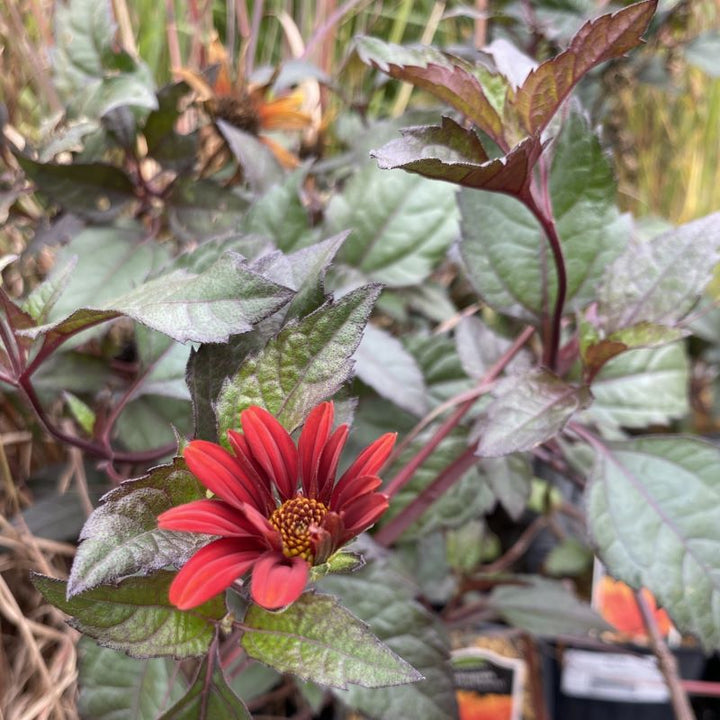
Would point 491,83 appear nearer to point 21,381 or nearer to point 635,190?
point 21,381

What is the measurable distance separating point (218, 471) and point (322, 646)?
0.29 ft

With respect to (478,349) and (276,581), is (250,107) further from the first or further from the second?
(276,581)

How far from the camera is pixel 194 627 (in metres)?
0.37

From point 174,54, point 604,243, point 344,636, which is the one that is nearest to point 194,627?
point 344,636

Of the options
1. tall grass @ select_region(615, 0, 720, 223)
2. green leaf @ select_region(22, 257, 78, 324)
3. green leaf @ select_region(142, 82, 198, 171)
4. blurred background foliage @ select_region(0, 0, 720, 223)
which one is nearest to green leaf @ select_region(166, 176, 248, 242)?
green leaf @ select_region(142, 82, 198, 171)

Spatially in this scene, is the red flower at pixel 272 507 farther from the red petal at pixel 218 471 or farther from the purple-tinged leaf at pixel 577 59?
the purple-tinged leaf at pixel 577 59

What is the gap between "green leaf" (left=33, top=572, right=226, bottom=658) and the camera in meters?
0.35

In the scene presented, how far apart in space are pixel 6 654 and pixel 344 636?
52 cm

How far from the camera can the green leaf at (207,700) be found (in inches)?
14.9

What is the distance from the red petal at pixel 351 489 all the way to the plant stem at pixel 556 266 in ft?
0.62

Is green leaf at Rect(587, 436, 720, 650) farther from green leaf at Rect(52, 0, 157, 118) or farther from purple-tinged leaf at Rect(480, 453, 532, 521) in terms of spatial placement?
green leaf at Rect(52, 0, 157, 118)

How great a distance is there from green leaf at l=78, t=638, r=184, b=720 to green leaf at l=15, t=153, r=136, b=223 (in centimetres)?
33

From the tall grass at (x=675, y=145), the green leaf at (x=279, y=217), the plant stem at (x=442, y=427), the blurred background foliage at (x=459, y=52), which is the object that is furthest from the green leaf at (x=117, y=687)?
the tall grass at (x=675, y=145)

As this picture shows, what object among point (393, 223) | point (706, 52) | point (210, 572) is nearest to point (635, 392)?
point (393, 223)
